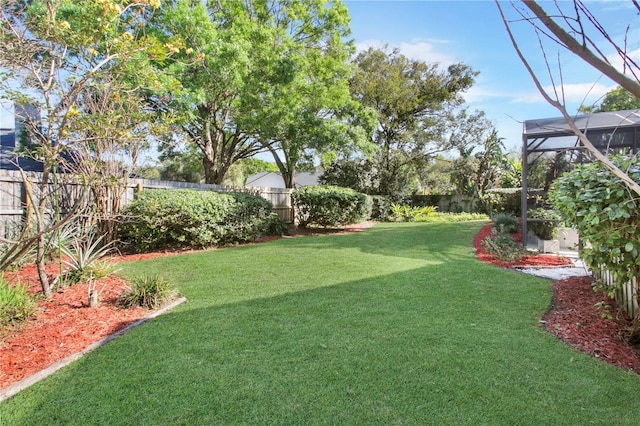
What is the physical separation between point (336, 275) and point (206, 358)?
295cm

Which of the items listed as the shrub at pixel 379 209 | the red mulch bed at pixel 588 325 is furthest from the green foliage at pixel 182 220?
the shrub at pixel 379 209

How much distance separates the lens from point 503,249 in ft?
24.0

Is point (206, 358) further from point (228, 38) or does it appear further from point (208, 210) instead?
point (228, 38)

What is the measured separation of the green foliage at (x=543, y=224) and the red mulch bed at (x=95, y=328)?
332 cm

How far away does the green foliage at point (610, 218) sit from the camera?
2797 millimetres

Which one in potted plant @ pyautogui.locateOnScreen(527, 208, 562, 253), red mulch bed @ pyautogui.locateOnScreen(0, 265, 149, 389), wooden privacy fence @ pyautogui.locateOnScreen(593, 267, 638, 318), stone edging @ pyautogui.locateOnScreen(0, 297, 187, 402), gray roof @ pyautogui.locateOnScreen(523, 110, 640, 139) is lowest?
stone edging @ pyautogui.locateOnScreen(0, 297, 187, 402)

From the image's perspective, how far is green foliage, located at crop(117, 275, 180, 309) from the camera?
4129mm

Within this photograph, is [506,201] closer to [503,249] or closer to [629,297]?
[503,249]

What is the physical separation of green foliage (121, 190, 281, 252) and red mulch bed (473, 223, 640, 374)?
668 cm

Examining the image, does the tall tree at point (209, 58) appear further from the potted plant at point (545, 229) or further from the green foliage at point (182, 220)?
the potted plant at point (545, 229)

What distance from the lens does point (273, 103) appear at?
1026 cm

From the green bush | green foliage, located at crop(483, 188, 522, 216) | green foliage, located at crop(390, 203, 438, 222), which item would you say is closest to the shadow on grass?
the green bush

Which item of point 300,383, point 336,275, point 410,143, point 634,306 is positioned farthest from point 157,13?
point 410,143

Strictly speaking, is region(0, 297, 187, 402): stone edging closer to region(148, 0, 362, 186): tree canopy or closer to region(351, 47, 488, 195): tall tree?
region(148, 0, 362, 186): tree canopy
